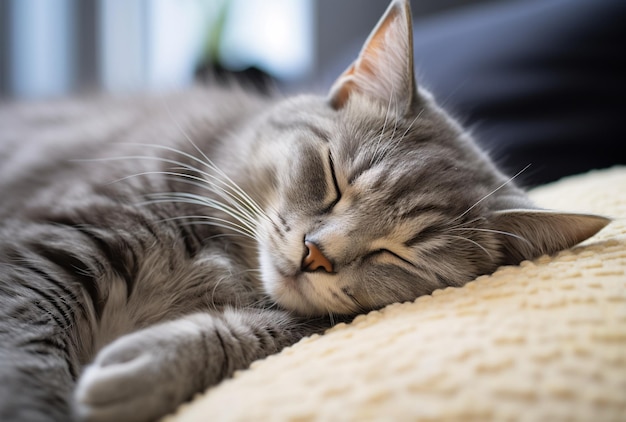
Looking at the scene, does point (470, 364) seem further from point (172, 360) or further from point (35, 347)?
point (35, 347)

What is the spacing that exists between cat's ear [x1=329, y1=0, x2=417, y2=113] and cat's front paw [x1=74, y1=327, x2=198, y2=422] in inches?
33.0

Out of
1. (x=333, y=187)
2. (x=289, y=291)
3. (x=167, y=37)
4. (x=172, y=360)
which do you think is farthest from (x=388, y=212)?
(x=167, y=37)

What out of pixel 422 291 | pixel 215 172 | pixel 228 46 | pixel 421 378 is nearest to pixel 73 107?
pixel 215 172

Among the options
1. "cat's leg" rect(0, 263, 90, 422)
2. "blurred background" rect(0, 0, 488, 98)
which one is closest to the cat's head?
"cat's leg" rect(0, 263, 90, 422)

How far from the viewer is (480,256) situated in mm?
1182

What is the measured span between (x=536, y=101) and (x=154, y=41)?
3.86 meters

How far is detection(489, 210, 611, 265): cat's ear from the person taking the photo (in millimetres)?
1086

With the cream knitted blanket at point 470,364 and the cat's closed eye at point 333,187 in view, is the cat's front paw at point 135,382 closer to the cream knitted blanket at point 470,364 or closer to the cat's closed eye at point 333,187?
the cream knitted blanket at point 470,364

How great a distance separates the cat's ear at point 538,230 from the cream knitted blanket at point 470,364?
0.12 meters

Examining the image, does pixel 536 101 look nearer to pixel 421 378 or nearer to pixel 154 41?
pixel 421 378

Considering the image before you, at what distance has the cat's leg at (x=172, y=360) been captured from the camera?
815 millimetres

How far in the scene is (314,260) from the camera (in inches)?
43.9

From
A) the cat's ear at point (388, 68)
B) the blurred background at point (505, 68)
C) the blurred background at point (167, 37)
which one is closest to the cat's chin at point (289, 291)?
the cat's ear at point (388, 68)

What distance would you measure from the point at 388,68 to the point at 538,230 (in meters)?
0.57
